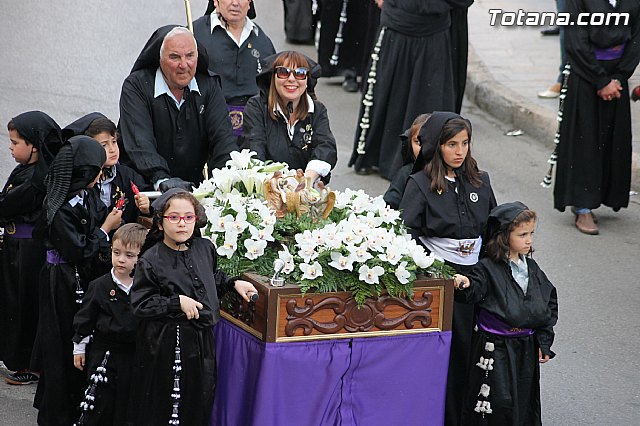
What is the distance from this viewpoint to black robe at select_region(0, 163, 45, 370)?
6.10 m

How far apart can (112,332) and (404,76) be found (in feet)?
17.7

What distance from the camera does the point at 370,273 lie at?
5.03 meters

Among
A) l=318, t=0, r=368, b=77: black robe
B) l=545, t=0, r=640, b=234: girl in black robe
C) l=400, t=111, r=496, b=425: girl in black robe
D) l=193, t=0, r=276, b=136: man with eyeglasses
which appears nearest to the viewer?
l=400, t=111, r=496, b=425: girl in black robe

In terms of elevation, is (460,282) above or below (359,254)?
below

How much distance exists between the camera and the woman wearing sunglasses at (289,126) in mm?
6457

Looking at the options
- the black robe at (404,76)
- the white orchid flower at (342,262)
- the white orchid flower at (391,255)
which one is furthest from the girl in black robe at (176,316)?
the black robe at (404,76)

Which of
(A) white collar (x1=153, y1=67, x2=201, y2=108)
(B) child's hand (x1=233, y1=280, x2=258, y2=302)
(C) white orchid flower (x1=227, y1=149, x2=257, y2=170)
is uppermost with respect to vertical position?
(A) white collar (x1=153, y1=67, x2=201, y2=108)

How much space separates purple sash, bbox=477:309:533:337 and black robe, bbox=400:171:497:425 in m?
0.27

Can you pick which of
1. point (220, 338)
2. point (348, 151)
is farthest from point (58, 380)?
point (348, 151)

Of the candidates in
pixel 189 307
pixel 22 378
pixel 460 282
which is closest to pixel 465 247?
pixel 460 282

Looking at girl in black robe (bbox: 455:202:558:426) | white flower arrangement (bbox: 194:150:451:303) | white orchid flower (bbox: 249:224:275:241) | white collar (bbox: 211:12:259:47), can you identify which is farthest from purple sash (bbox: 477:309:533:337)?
white collar (bbox: 211:12:259:47)

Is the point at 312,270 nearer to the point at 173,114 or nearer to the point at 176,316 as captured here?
the point at 176,316

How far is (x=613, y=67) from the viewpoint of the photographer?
29.9 ft

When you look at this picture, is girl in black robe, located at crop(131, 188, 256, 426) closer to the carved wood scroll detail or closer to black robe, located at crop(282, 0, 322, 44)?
the carved wood scroll detail
